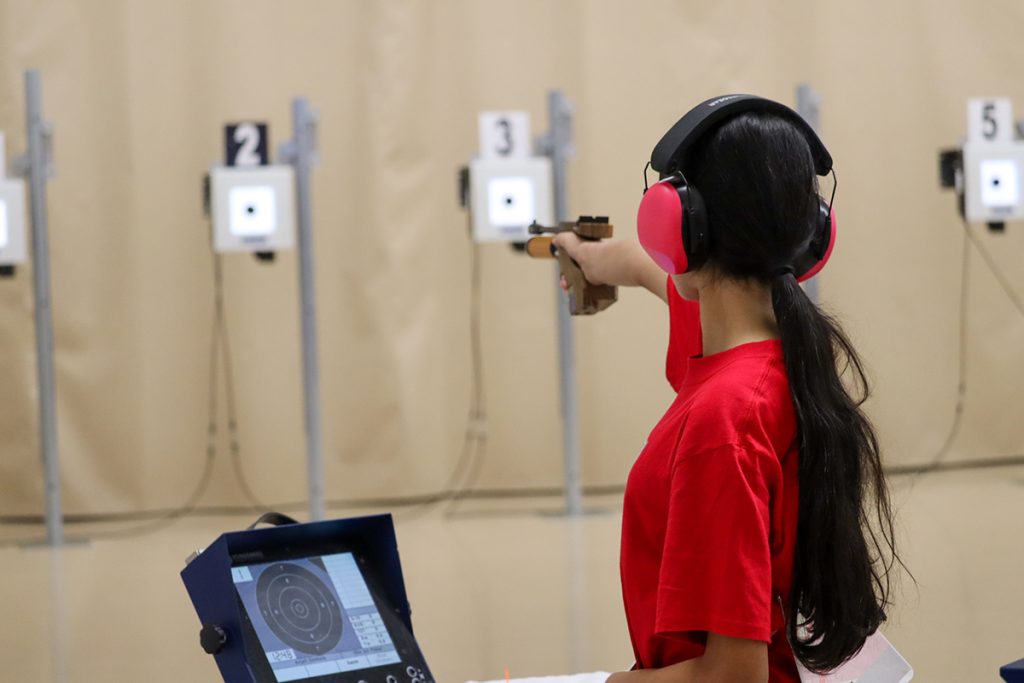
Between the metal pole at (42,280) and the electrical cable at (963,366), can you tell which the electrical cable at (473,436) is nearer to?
the metal pole at (42,280)

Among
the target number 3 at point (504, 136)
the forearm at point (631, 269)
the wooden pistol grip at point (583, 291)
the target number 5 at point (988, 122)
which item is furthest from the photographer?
the target number 5 at point (988, 122)

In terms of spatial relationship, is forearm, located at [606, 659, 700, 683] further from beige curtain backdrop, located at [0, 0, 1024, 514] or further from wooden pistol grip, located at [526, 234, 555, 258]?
beige curtain backdrop, located at [0, 0, 1024, 514]

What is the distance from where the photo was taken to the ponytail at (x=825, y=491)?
3.73 ft

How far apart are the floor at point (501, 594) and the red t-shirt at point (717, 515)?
5.21ft

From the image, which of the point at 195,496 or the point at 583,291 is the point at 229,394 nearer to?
the point at 195,496

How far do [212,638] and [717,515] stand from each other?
0.55 meters

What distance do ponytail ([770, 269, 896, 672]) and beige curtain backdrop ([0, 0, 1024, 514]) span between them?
3.72m

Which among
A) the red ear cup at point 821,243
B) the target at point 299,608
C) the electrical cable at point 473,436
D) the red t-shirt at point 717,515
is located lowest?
the electrical cable at point 473,436

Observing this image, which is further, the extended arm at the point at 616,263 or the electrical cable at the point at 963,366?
the electrical cable at the point at 963,366

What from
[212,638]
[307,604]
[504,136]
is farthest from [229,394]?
[212,638]

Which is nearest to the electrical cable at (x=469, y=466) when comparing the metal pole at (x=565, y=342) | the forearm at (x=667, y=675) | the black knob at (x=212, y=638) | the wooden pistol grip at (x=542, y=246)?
the metal pole at (x=565, y=342)

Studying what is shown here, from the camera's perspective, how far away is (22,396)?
186 inches

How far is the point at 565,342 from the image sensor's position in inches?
179

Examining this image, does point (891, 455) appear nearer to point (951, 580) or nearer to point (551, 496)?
point (551, 496)
